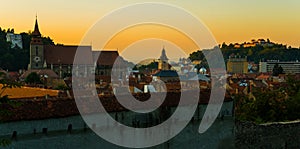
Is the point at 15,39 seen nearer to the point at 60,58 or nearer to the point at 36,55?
the point at 36,55

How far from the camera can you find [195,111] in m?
16.7

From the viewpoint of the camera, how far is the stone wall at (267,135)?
1389cm

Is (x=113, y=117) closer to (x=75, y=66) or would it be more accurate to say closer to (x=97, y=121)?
(x=97, y=121)

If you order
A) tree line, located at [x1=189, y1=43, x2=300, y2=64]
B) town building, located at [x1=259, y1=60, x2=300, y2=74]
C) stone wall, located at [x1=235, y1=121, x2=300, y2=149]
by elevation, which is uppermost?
tree line, located at [x1=189, y1=43, x2=300, y2=64]

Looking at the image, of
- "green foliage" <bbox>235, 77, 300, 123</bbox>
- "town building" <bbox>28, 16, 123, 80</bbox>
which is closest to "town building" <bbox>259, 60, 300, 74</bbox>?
"town building" <bbox>28, 16, 123, 80</bbox>

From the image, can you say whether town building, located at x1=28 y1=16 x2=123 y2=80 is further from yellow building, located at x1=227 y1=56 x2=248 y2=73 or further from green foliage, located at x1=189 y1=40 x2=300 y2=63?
green foliage, located at x1=189 y1=40 x2=300 y2=63

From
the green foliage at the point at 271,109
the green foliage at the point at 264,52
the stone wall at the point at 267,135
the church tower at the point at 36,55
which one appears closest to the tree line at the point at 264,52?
the green foliage at the point at 264,52

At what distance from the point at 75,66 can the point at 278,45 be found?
115 metres

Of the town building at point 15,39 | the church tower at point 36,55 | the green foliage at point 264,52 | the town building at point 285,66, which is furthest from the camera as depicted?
the green foliage at point 264,52

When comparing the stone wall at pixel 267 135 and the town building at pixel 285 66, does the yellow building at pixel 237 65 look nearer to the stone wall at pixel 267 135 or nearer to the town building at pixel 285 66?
the town building at pixel 285 66

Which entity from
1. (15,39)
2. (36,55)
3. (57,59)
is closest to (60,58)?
(57,59)

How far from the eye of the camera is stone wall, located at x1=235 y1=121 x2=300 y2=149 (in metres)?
13.9

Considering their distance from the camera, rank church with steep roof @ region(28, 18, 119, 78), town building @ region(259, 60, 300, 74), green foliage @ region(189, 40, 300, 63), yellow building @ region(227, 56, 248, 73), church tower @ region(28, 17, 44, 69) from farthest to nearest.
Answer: green foliage @ region(189, 40, 300, 63) → town building @ region(259, 60, 300, 74) → yellow building @ region(227, 56, 248, 73) → church tower @ region(28, 17, 44, 69) → church with steep roof @ region(28, 18, 119, 78)

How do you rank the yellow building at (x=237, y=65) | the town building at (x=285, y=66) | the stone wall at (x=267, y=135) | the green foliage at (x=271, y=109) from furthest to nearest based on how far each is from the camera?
the town building at (x=285, y=66) → the yellow building at (x=237, y=65) → the green foliage at (x=271, y=109) → the stone wall at (x=267, y=135)
